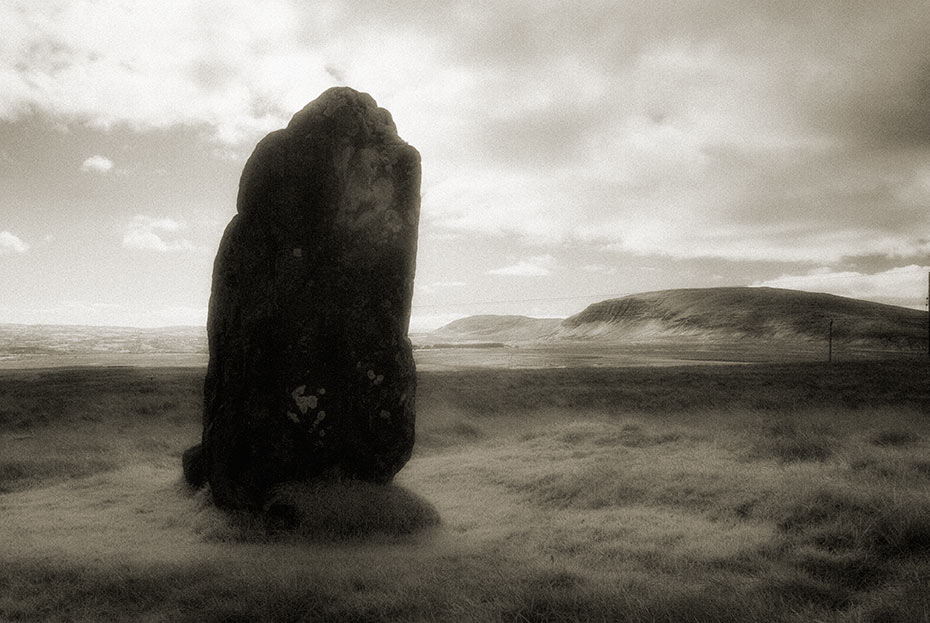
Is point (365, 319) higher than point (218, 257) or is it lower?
lower

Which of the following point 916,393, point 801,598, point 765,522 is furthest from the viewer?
point 916,393

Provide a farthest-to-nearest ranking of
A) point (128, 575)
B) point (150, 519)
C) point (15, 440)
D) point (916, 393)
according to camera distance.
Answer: point (916, 393) → point (15, 440) → point (150, 519) → point (128, 575)

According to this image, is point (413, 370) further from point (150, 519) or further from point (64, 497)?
point (64, 497)

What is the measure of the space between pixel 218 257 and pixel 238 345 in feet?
5.45

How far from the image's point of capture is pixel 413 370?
8844mm

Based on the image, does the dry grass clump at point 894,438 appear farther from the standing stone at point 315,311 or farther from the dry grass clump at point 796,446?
the standing stone at point 315,311

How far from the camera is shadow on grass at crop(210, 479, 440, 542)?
23.2ft

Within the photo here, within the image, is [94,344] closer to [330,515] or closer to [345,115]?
[345,115]

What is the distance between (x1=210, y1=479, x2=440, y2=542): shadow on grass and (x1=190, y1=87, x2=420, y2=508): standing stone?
0.37m

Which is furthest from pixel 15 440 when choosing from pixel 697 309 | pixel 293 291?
pixel 697 309

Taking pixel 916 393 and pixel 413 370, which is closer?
pixel 413 370

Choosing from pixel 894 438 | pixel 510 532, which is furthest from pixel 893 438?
pixel 510 532

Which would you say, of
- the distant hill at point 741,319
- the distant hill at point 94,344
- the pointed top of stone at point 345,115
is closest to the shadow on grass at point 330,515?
the pointed top of stone at point 345,115

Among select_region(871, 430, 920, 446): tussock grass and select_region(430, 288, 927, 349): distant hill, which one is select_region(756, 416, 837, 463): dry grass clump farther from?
select_region(430, 288, 927, 349): distant hill
